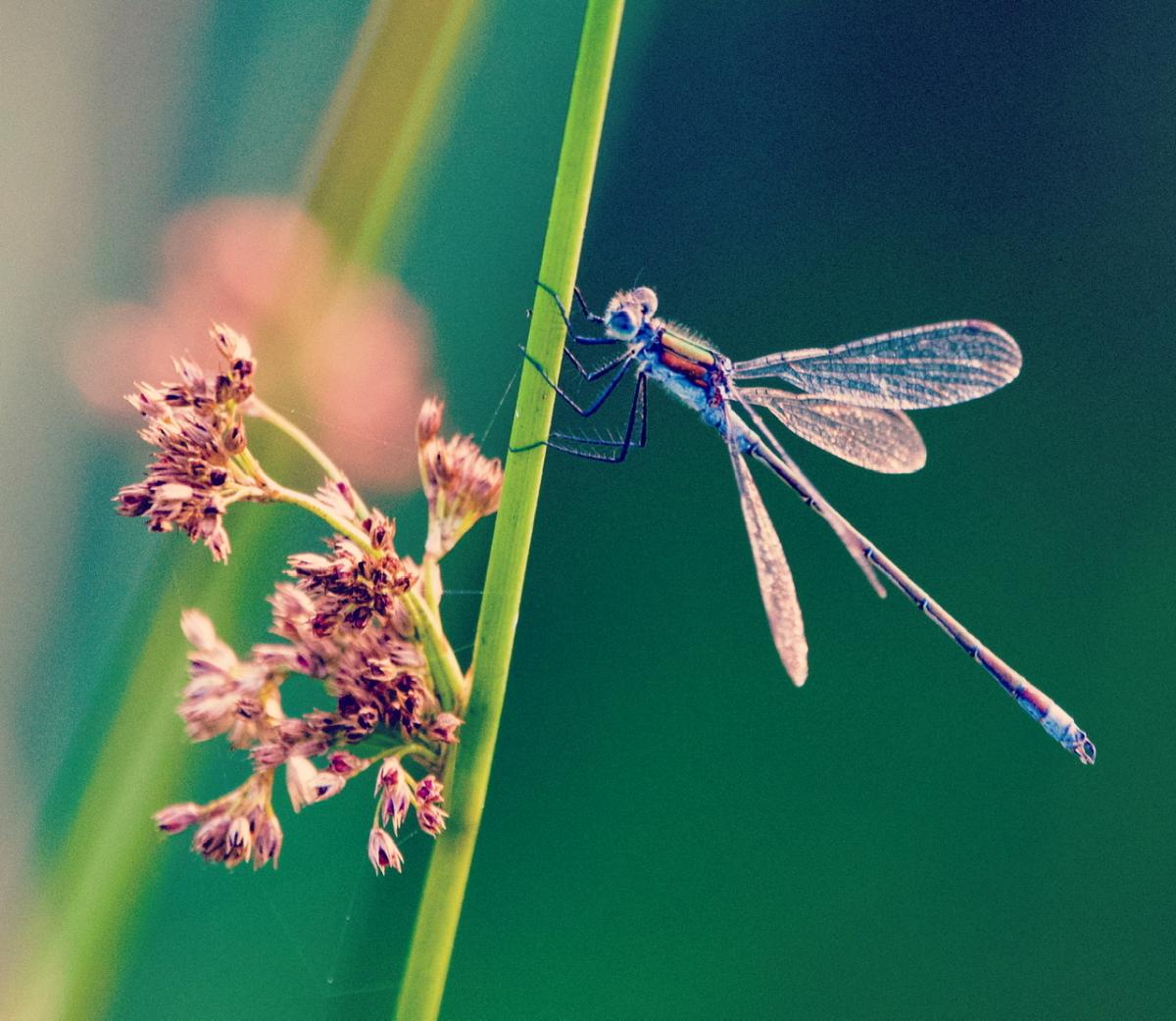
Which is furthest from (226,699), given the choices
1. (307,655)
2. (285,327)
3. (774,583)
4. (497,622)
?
(774,583)

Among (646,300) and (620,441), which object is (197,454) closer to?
(620,441)

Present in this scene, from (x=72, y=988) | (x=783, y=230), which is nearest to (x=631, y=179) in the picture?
(x=783, y=230)

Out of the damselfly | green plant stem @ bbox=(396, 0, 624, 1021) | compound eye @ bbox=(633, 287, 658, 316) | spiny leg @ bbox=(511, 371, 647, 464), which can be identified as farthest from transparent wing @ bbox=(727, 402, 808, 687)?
green plant stem @ bbox=(396, 0, 624, 1021)

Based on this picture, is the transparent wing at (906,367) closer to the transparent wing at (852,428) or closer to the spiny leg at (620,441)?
the transparent wing at (852,428)

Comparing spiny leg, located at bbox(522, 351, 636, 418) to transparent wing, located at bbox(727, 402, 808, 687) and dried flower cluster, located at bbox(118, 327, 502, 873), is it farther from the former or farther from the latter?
dried flower cluster, located at bbox(118, 327, 502, 873)

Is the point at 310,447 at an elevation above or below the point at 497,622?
above
